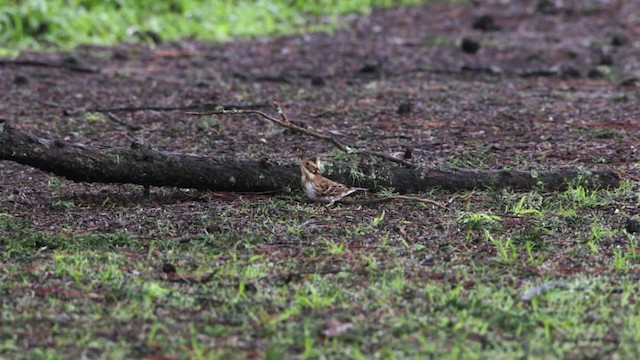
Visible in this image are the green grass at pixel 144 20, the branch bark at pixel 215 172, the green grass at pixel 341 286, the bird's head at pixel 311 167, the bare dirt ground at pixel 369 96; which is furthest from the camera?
the green grass at pixel 144 20

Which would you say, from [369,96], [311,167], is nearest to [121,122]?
[369,96]

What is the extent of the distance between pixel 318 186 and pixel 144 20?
939cm

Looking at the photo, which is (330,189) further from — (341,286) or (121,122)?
(121,122)

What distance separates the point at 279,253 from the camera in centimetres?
478

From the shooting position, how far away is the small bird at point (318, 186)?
5535mm

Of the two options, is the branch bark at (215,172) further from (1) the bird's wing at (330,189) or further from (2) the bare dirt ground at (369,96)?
(2) the bare dirt ground at (369,96)

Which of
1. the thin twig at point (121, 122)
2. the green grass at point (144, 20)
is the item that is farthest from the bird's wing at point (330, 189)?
the green grass at point (144, 20)

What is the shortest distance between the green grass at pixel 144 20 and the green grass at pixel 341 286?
7362 mm

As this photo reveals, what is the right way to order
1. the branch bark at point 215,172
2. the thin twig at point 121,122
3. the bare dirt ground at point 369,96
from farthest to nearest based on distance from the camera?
the thin twig at point 121,122 → the bare dirt ground at point 369,96 → the branch bark at point 215,172

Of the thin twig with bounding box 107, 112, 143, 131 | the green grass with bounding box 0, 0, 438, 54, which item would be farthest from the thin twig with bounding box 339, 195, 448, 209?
the green grass with bounding box 0, 0, 438, 54

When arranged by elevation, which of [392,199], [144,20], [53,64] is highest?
[392,199]

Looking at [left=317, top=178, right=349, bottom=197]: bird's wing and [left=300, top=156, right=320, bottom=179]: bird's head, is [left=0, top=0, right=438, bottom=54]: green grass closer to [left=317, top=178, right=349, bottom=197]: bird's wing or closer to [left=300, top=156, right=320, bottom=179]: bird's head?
[left=300, top=156, right=320, bottom=179]: bird's head

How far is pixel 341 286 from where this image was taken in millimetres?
4328

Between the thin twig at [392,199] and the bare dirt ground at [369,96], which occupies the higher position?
the thin twig at [392,199]
